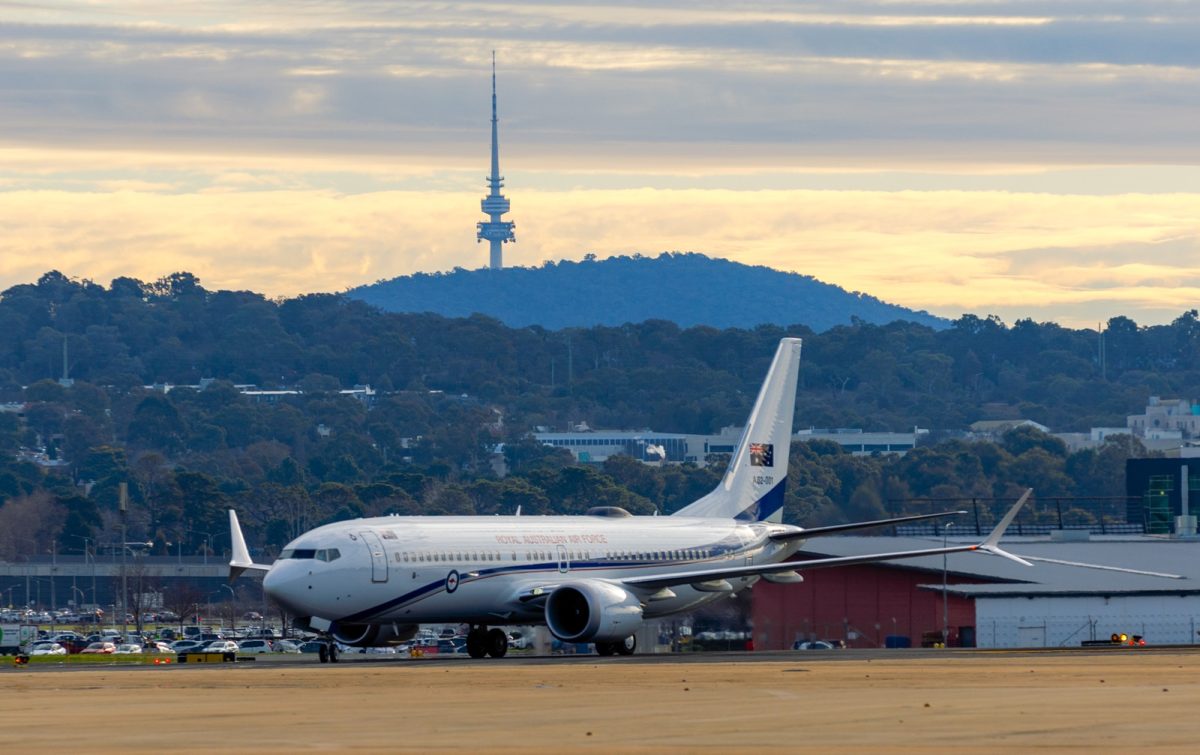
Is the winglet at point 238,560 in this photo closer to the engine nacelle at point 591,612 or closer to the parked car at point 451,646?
the engine nacelle at point 591,612

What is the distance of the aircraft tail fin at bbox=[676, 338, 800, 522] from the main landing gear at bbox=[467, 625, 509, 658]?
35.9ft

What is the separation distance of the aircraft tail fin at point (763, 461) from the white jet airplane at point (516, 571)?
2.08m

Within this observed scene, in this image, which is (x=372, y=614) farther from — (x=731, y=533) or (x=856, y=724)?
(x=856, y=724)

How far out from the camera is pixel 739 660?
57.8 meters

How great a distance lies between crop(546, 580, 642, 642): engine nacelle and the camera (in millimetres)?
62844

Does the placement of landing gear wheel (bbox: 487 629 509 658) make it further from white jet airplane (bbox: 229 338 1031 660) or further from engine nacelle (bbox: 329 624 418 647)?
engine nacelle (bbox: 329 624 418 647)

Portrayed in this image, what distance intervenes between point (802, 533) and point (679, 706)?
34.7m

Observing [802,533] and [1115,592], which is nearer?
[802,533]

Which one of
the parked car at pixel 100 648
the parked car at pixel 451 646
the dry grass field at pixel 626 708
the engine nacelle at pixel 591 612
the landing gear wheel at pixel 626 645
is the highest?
the engine nacelle at pixel 591 612

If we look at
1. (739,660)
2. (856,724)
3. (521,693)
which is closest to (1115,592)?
(739,660)

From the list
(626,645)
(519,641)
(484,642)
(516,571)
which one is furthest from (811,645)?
(516,571)

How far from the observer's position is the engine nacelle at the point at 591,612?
206ft

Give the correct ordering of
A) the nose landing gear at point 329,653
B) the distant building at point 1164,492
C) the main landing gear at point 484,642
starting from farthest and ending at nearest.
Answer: the distant building at point 1164,492 → the main landing gear at point 484,642 → the nose landing gear at point 329,653

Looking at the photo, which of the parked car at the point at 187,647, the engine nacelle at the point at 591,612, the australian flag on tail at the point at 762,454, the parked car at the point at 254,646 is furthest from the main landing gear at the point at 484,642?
the parked car at the point at 254,646
